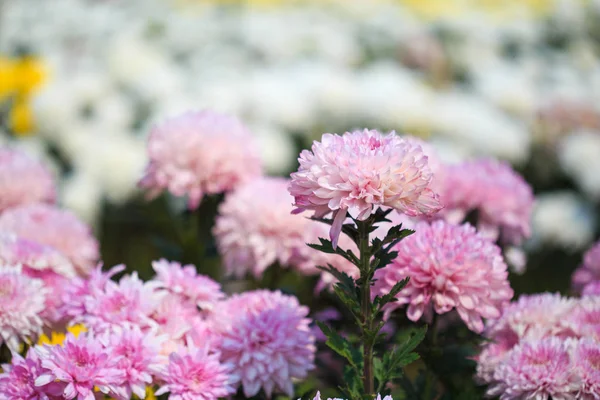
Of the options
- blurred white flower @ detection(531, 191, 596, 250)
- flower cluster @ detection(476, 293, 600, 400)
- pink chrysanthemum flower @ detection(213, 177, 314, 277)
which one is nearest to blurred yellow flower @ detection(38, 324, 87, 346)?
pink chrysanthemum flower @ detection(213, 177, 314, 277)

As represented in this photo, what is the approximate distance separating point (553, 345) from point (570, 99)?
2754 millimetres

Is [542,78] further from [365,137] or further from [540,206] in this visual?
[365,137]

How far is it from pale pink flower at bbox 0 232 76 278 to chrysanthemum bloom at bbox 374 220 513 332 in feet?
1.81

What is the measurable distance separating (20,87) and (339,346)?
268 centimetres

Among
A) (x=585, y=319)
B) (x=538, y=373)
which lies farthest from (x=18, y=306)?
(x=585, y=319)

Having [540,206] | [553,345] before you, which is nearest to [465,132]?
[540,206]

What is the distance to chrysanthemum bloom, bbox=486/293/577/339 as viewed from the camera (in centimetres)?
120

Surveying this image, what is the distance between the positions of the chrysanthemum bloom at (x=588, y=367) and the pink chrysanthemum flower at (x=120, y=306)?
23.7 inches

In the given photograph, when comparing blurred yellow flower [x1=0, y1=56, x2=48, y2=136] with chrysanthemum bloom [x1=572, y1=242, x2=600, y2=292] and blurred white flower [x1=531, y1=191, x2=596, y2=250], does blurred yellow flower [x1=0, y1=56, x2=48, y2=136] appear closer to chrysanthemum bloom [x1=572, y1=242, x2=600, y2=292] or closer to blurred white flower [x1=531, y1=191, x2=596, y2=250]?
blurred white flower [x1=531, y1=191, x2=596, y2=250]

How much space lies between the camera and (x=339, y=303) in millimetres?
1355

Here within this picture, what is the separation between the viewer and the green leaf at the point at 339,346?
1.00m

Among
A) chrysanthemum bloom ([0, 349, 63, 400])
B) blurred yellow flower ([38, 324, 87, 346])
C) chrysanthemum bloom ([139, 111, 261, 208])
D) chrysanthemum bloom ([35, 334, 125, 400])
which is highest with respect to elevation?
chrysanthemum bloom ([139, 111, 261, 208])

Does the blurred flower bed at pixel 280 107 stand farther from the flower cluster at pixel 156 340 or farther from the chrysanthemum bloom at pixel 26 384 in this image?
the chrysanthemum bloom at pixel 26 384

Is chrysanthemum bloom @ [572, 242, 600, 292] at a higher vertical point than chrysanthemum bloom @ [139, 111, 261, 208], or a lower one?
lower
